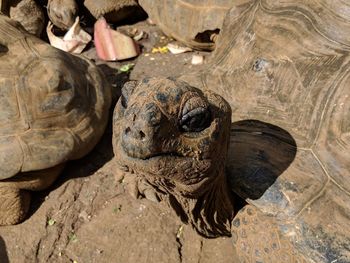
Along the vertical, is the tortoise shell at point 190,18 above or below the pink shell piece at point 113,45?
above

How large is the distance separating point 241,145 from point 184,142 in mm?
501

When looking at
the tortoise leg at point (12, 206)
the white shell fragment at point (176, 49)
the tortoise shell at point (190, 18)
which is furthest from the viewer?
the white shell fragment at point (176, 49)

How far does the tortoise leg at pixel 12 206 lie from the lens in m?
2.91

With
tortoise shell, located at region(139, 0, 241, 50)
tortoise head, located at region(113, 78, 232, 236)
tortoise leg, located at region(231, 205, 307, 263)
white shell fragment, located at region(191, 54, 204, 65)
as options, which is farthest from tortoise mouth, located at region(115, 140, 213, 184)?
white shell fragment, located at region(191, 54, 204, 65)

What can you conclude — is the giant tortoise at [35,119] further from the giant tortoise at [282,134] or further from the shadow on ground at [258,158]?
the shadow on ground at [258,158]

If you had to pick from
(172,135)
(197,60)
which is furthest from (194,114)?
(197,60)

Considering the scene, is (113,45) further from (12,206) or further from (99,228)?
(99,228)

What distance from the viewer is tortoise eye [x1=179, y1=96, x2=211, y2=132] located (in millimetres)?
1510

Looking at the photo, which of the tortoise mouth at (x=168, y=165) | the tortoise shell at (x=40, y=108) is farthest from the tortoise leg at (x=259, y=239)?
the tortoise shell at (x=40, y=108)

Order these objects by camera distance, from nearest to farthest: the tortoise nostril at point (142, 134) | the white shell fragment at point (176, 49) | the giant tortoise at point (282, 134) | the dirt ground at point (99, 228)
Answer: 1. the tortoise nostril at point (142, 134)
2. the giant tortoise at point (282, 134)
3. the dirt ground at point (99, 228)
4. the white shell fragment at point (176, 49)

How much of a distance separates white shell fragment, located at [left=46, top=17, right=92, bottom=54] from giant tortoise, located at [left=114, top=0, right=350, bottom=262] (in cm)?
231

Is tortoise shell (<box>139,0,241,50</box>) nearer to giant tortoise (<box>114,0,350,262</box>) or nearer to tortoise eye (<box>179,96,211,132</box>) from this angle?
giant tortoise (<box>114,0,350,262</box>)

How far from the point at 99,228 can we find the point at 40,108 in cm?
87

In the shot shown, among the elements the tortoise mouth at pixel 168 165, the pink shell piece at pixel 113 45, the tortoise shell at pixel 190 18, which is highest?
the tortoise mouth at pixel 168 165
